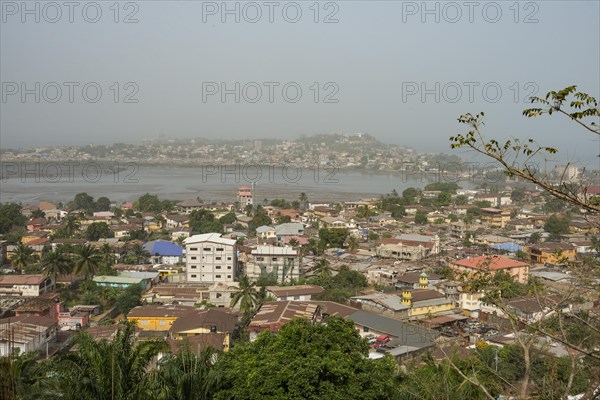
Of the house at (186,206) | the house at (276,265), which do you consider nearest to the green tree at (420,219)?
the house at (186,206)

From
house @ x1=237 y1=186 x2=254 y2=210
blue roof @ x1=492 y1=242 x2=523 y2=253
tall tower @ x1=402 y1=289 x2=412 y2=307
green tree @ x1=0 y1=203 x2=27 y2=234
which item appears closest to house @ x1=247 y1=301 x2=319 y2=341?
tall tower @ x1=402 y1=289 x2=412 y2=307

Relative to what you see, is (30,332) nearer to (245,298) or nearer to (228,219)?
(245,298)

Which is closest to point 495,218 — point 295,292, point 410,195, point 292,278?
point 410,195

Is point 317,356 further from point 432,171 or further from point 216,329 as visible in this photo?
point 432,171

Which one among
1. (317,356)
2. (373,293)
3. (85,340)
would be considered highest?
(85,340)

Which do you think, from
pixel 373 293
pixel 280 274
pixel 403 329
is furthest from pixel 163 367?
pixel 280 274

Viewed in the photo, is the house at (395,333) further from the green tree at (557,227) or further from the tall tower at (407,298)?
the green tree at (557,227)
